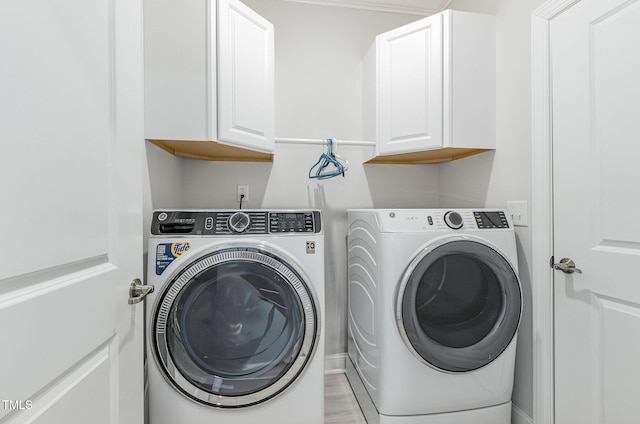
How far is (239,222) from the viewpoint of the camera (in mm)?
1414

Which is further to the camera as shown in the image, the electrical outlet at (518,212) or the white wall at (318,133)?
the white wall at (318,133)

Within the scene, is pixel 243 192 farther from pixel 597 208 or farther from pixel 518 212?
pixel 597 208

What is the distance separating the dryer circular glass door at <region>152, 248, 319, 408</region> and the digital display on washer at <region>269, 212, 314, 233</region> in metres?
0.15

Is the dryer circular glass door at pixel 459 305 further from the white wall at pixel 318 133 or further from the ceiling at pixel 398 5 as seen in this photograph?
the ceiling at pixel 398 5

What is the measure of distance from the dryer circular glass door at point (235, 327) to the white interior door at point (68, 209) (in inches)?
13.3

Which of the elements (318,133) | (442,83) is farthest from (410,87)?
(318,133)

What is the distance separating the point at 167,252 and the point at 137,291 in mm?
411

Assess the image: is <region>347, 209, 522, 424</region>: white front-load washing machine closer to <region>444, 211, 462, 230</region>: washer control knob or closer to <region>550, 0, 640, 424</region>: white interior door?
<region>444, 211, 462, 230</region>: washer control knob

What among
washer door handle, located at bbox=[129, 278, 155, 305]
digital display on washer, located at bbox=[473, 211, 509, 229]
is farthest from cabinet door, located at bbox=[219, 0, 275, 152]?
digital display on washer, located at bbox=[473, 211, 509, 229]

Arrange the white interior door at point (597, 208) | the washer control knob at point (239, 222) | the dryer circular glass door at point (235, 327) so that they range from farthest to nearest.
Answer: the washer control knob at point (239, 222), the dryer circular glass door at point (235, 327), the white interior door at point (597, 208)

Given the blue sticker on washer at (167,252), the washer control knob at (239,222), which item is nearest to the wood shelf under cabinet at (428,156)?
the washer control knob at (239,222)

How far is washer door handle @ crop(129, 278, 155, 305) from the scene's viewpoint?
2.96ft

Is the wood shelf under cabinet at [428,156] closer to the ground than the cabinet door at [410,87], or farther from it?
closer to the ground

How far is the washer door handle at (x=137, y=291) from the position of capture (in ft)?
2.96
